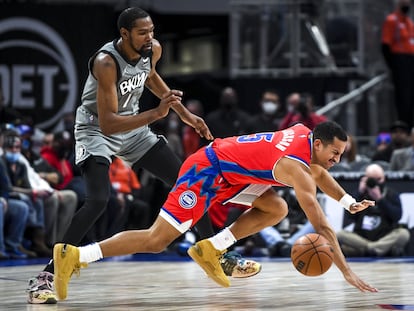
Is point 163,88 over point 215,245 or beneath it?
over

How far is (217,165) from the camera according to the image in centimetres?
688

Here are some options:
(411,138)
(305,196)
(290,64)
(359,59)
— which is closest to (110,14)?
(290,64)

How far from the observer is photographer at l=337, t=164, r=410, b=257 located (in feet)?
38.7

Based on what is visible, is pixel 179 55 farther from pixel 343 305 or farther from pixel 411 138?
pixel 343 305

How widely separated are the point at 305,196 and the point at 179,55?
1557 centimetres

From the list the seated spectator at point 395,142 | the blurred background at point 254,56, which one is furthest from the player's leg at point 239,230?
the blurred background at point 254,56

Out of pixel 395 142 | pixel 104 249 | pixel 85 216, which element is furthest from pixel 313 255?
pixel 395 142

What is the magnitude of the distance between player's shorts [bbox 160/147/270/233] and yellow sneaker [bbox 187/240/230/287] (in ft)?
0.83

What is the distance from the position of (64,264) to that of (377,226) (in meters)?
6.21

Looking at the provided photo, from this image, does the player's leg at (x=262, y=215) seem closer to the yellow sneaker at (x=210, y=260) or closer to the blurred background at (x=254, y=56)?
the yellow sneaker at (x=210, y=260)

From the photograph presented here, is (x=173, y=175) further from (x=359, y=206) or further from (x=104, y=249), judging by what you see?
(x=359, y=206)

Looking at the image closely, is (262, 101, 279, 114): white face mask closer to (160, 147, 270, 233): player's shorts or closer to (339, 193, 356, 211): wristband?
(160, 147, 270, 233): player's shorts

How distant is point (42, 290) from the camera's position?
6598 millimetres

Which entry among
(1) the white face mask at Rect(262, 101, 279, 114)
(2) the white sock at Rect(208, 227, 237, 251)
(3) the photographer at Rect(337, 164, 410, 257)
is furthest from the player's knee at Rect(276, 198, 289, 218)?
(1) the white face mask at Rect(262, 101, 279, 114)
